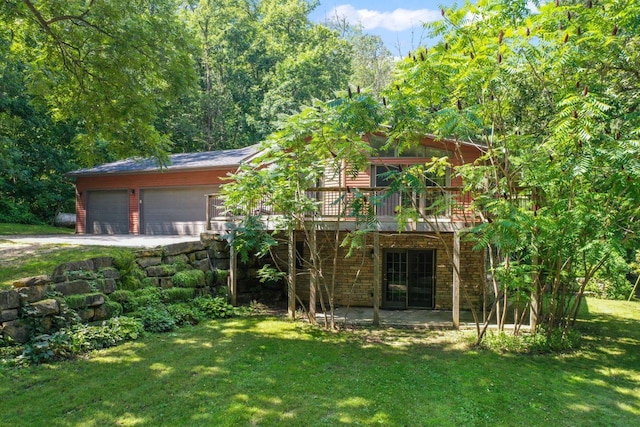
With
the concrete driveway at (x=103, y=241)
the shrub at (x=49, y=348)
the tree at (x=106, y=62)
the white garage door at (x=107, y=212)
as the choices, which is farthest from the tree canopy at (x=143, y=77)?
the shrub at (x=49, y=348)

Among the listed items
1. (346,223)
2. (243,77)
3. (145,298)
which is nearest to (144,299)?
(145,298)

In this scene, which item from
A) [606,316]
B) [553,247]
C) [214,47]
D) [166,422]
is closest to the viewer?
[166,422]

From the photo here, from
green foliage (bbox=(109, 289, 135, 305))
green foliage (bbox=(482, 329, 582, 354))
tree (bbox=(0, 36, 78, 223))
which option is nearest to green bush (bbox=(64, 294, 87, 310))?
green foliage (bbox=(109, 289, 135, 305))

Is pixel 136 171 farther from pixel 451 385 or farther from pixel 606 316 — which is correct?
pixel 606 316

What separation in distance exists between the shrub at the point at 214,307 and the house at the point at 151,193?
5.71 m

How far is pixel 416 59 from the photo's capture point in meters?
6.65

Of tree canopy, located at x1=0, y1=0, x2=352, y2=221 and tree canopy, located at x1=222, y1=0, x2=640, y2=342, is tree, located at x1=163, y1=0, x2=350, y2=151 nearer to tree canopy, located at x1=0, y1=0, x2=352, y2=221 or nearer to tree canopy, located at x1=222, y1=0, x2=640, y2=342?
tree canopy, located at x1=0, y1=0, x2=352, y2=221

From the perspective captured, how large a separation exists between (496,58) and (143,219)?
14.5 meters

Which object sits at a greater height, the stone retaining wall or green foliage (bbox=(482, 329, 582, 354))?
the stone retaining wall

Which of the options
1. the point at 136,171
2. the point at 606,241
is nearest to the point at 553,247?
the point at 606,241

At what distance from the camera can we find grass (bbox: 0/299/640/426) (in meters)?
4.48

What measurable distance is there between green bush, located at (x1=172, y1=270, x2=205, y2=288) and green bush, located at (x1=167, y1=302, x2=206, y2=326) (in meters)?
0.58

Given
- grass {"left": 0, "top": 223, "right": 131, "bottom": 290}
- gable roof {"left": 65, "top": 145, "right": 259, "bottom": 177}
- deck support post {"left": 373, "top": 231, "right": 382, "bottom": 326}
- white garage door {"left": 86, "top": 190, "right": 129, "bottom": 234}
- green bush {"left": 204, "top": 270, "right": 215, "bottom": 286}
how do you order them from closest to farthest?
grass {"left": 0, "top": 223, "right": 131, "bottom": 290} < deck support post {"left": 373, "top": 231, "right": 382, "bottom": 326} < green bush {"left": 204, "top": 270, "right": 215, "bottom": 286} < gable roof {"left": 65, "top": 145, "right": 259, "bottom": 177} < white garage door {"left": 86, "top": 190, "right": 129, "bottom": 234}

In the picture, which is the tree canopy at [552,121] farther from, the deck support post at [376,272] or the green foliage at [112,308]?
the green foliage at [112,308]
